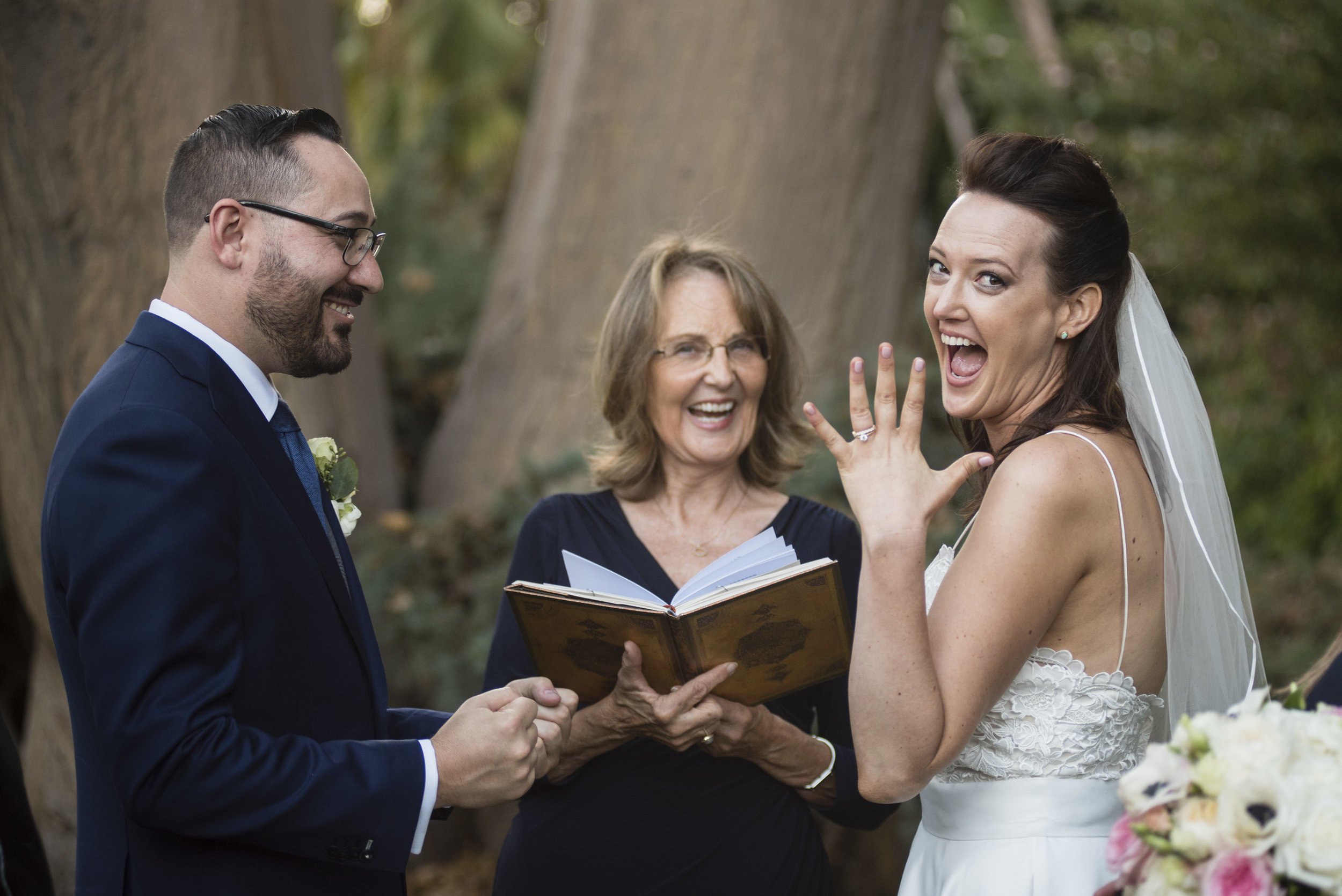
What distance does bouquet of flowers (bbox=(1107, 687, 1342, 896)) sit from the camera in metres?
1.68

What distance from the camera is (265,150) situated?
2.23 meters

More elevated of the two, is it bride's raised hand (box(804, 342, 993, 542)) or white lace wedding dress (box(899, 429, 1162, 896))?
bride's raised hand (box(804, 342, 993, 542))

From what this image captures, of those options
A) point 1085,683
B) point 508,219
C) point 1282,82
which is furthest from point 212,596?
point 1282,82

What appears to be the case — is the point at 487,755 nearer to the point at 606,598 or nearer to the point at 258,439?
the point at 606,598

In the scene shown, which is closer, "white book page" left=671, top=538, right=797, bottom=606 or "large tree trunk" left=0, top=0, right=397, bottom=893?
"white book page" left=671, top=538, right=797, bottom=606

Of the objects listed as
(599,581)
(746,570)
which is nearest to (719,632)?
(746,570)

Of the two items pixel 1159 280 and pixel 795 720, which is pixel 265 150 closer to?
pixel 795 720

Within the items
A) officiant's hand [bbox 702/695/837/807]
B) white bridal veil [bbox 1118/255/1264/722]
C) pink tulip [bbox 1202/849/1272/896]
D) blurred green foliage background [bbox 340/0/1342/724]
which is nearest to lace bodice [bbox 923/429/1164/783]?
white bridal veil [bbox 1118/255/1264/722]

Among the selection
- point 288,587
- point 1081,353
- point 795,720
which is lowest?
point 795,720

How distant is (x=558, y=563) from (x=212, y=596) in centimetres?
136

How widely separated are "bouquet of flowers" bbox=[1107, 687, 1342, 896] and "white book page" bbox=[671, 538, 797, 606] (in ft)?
3.23

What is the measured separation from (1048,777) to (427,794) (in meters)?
1.32

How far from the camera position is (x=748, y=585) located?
7.95 feet

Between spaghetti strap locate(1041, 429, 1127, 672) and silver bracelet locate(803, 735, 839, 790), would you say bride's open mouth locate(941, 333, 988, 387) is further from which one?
silver bracelet locate(803, 735, 839, 790)
